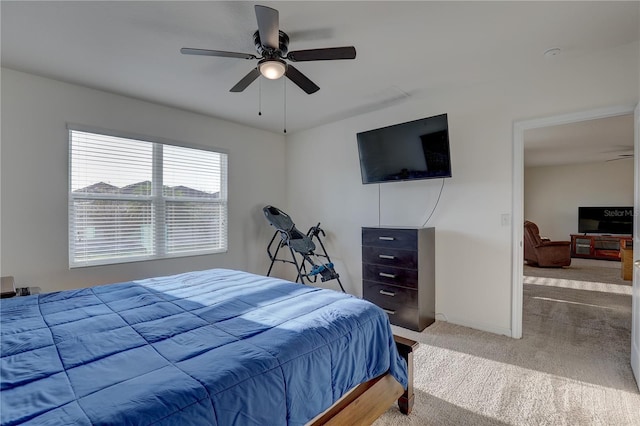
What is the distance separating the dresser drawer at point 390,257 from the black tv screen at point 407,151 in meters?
0.79

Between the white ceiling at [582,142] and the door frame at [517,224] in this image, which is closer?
the door frame at [517,224]

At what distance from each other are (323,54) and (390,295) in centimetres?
244

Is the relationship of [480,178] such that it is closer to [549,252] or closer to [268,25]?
[268,25]

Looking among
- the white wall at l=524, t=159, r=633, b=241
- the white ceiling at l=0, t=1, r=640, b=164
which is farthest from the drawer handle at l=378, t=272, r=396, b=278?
the white wall at l=524, t=159, r=633, b=241

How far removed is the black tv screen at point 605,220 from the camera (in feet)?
23.7

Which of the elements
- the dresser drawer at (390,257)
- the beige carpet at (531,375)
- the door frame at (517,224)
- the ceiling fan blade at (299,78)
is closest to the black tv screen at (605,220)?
the beige carpet at (531,375)

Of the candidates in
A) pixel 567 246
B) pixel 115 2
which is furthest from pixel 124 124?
pixel 567 246

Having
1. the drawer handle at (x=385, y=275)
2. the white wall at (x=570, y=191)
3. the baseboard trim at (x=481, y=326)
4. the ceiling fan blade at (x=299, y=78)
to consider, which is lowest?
the baseboard trim at (x=481, y=326)

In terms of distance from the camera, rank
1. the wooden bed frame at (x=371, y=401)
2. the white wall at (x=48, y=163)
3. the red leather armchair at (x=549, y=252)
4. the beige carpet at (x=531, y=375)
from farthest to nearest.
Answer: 1. the red leather armchair at (x=549, y=252)
2. the white wall at (x=48, y=163)
3. the beige carpet at (x=531, y=375)
4. the wooden bed frame at (x=371, y=401)

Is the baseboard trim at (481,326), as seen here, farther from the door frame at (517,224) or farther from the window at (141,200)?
the window at (141,200)

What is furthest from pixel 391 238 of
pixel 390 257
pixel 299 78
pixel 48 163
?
pixel 48 163

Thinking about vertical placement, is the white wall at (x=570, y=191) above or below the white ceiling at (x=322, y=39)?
below

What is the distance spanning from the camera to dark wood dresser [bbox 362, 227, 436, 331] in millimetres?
3121

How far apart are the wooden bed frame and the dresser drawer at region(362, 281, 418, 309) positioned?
1297mm
